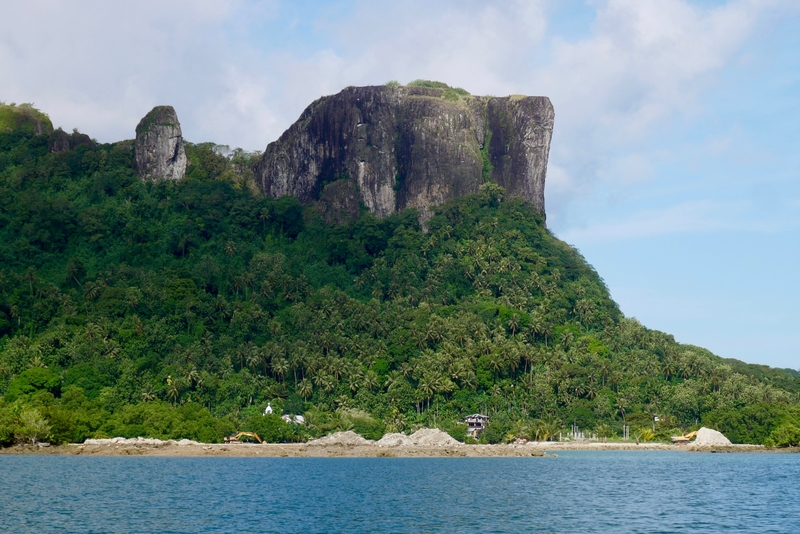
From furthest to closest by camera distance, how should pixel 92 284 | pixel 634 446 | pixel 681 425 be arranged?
pixel 92 284 → pixel 681 425 → pixel 634 446

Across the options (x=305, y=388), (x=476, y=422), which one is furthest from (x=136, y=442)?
(x=476, y=422)

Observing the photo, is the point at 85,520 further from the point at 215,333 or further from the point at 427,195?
the point at 427,195

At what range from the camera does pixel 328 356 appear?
141375mm

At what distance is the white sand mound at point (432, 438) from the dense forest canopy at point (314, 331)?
19.5 ft

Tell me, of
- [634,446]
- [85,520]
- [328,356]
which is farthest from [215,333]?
[85,520]

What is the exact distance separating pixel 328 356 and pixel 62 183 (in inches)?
3394

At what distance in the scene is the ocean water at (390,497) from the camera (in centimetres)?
4906

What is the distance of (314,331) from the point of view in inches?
5876

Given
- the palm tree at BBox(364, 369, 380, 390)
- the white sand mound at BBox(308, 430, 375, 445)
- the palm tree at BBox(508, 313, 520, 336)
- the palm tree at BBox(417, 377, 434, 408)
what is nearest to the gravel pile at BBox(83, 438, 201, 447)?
the white sand mound at BBox(308, 430, 375, 445)

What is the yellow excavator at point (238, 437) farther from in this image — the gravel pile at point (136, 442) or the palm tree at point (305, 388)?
the palm tree at point (305, 388)

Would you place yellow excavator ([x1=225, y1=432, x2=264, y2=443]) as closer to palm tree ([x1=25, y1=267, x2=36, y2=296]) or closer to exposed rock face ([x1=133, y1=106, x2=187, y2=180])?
palm tree ([x1=25, y1=267, x2=36, y2=296])

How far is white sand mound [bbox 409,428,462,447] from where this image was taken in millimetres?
121375

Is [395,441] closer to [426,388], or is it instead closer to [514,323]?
[426,388]

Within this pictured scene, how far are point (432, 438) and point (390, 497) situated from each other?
6035 cm
